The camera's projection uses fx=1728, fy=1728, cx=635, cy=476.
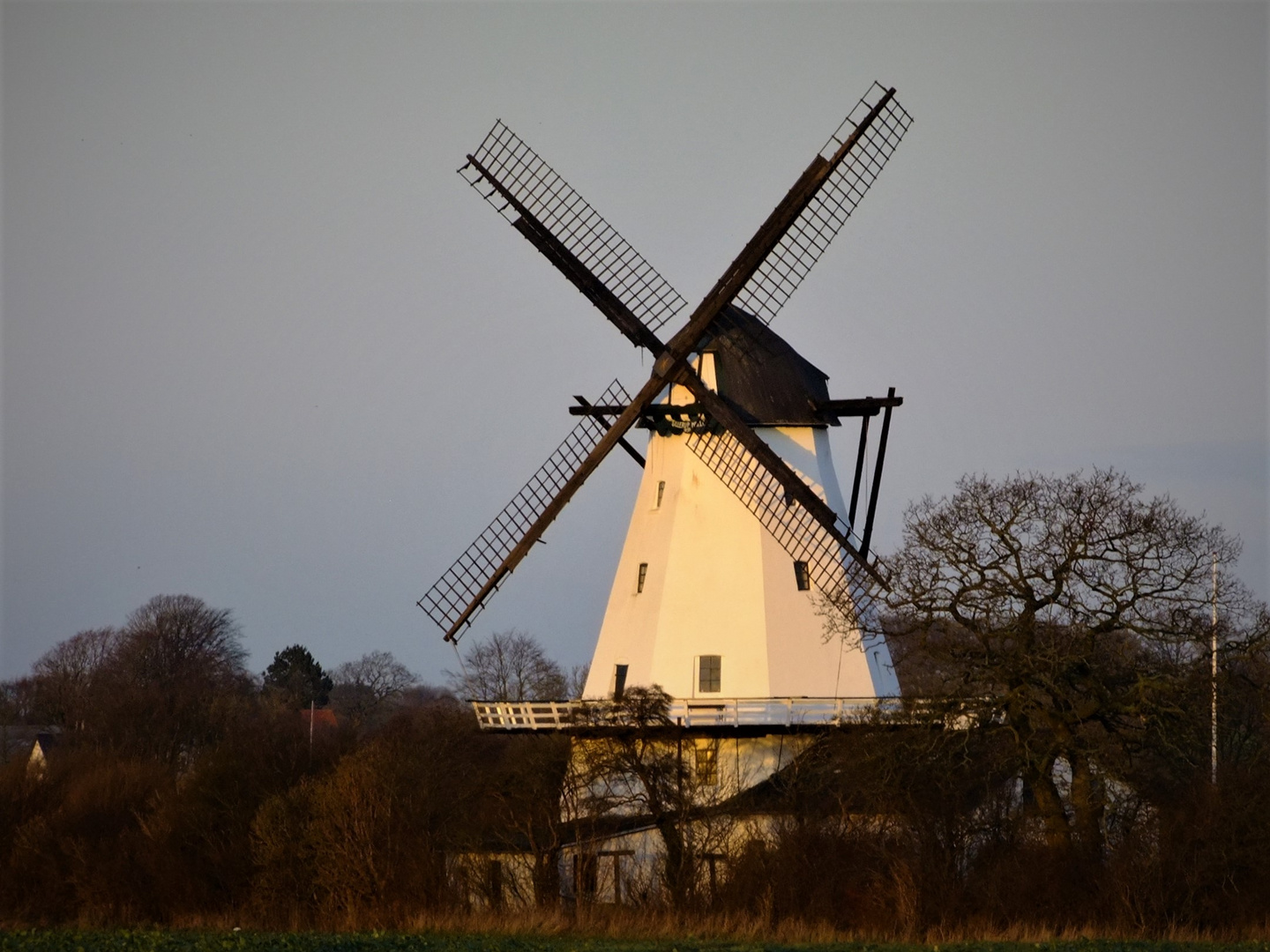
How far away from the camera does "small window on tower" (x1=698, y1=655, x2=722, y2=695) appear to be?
2448 cm

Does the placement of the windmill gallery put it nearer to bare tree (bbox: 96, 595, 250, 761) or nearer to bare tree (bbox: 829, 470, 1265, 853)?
bare tree (bbox: 829, 470, 1265, 853)

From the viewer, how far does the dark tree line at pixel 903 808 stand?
21.2 meters

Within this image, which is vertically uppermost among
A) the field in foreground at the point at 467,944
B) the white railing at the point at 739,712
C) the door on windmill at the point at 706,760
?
the white railing at the point at 739,712

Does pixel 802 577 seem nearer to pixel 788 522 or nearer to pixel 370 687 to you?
pixel 788 522

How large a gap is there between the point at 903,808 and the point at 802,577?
396 centimetres

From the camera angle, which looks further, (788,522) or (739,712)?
(788,522)

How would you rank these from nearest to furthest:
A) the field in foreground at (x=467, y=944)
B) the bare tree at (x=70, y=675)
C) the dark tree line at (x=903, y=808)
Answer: the field in foreground at (x=467, y=944) → the dark tree line at (x=903, y=808) → the bare tree at (x=70, y=675)

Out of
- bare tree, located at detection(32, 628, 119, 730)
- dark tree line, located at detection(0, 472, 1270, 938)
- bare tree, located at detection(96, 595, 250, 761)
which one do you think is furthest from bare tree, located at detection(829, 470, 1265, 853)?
bare tree, located at detection(32, 628, 119, 730)

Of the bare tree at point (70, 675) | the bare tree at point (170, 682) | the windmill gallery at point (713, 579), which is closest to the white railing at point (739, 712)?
the windmill gallery at point (713, 579)

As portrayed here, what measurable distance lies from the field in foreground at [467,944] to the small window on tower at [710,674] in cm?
533

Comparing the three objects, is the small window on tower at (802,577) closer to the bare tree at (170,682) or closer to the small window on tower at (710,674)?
the small window on tower at (710,674)

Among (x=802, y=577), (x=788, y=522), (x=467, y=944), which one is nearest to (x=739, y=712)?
(x=802, y=577)

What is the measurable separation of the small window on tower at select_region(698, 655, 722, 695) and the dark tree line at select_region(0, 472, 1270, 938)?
33.4 inches

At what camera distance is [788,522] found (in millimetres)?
24891
